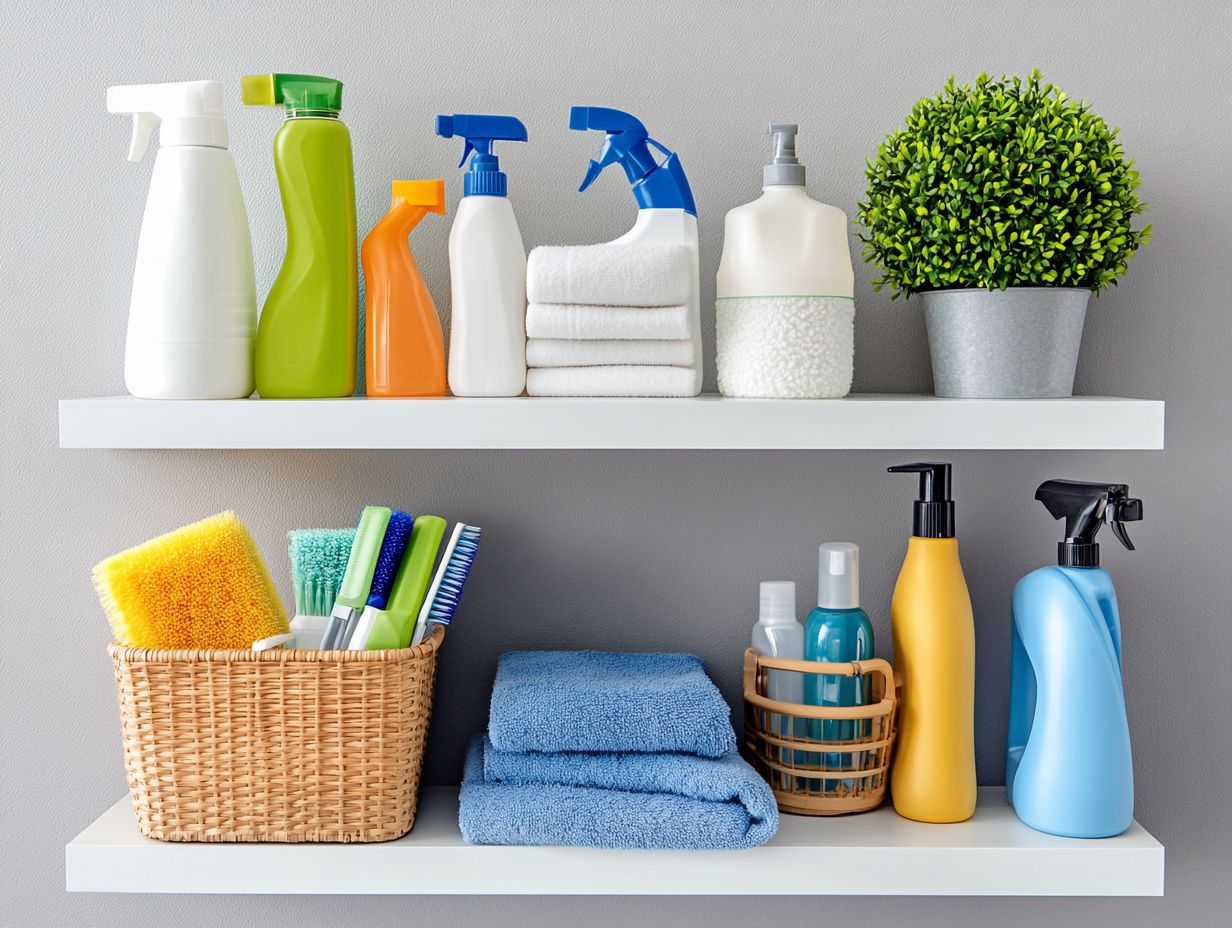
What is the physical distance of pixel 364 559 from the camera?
0.75 meters

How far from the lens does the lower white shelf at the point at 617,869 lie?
737 millimetres

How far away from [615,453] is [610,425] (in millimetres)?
163

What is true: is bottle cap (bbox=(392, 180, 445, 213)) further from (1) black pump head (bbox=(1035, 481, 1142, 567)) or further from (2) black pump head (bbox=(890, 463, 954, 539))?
(1) black pump head (bbox=(1035, 481, 1142, 567))

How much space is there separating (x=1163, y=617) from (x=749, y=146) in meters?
0.49

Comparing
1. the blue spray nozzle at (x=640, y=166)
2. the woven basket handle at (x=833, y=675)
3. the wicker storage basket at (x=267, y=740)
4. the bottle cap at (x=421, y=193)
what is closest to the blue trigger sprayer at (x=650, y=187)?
the blue spray nozzle at (x=640, y=166)

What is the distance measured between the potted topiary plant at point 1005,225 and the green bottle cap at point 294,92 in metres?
0.38

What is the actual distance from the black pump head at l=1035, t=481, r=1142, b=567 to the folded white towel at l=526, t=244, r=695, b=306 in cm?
31

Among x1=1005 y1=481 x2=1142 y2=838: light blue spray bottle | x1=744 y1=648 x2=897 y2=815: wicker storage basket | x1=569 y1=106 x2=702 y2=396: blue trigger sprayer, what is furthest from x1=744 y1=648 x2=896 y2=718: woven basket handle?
x1=569 y1=106 x2=702 y2=396: blue trigger sprayer

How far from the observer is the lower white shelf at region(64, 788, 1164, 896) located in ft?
2.42

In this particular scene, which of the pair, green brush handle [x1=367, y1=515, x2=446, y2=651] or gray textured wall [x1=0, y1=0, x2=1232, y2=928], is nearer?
green brush handle [x1=367, y1=515, x2=446, y2=651]

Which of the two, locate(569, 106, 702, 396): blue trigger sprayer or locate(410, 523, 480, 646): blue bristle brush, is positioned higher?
locate(569, 106, 702, 396): blue trigger sprayer

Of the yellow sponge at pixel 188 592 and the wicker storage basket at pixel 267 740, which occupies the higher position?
the yellow sponge at pixel 188 592

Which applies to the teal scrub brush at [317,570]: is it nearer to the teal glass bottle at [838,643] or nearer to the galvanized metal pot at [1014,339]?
the teal glass bottle at [838,643]

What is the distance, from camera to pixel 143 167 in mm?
870
